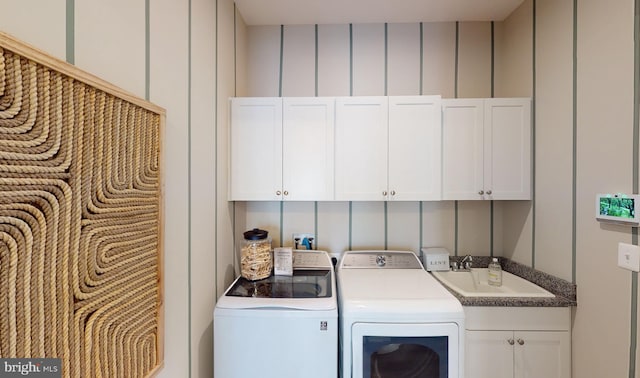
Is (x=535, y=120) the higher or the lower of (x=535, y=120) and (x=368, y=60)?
the lower

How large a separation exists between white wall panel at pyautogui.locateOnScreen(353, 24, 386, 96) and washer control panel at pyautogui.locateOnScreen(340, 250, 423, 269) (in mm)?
1276

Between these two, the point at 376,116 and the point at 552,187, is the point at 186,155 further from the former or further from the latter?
the point at 552,187

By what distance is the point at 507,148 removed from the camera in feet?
5.72

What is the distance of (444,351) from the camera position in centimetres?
128

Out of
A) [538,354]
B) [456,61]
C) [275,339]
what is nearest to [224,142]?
[275,339]

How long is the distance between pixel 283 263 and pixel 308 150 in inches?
31.4

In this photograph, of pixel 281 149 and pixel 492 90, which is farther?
pixel 492 90

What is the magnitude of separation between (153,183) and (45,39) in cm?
46

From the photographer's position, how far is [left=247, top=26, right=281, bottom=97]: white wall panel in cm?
205

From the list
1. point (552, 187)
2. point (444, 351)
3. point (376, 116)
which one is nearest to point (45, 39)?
point (376, 116)

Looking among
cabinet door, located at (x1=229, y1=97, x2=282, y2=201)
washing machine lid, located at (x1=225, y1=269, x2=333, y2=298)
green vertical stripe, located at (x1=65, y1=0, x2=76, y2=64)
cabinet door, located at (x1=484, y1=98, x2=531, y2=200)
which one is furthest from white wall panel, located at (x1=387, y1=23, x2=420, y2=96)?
green vertical stripe, located at (x1=65, y1=0, x2=76, y2=64)

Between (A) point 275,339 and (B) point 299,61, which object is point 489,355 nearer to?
(A) point 275,339

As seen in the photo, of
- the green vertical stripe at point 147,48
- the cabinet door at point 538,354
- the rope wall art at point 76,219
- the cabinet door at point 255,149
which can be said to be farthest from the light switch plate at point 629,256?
the green vertical stripe at point 147,48

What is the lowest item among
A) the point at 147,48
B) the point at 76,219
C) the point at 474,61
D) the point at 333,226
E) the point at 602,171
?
the point at 333,226
